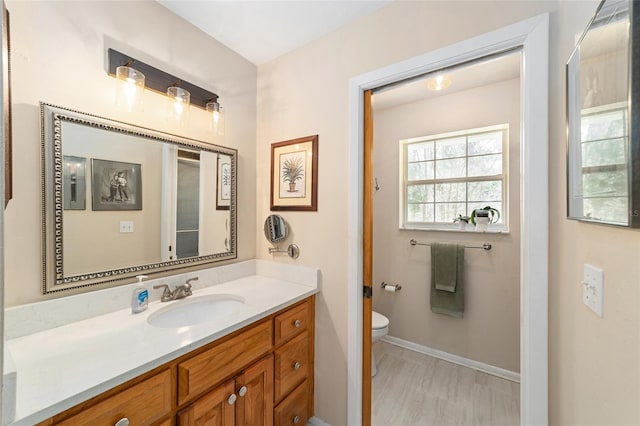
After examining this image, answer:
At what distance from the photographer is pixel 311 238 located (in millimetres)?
1636

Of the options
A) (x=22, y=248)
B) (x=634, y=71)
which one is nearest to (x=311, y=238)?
(x=22, y=248)

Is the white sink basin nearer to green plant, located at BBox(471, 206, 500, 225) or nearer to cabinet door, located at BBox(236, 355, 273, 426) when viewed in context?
cabinet door, located at BBox(236, 355, 273, 426)

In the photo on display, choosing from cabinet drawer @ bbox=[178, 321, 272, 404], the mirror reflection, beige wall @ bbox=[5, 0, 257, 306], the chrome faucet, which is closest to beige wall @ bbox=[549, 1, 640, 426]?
cabinet drawer @ bbox=[178, 321, 272, 404]

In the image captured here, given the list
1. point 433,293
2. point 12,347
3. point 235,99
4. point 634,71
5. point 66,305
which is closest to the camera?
point 634,71

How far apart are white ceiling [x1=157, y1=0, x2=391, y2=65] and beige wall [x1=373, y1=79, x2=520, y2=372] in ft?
4.20

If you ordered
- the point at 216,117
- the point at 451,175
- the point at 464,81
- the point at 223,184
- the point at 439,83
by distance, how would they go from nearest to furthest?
1. the point at 216,117
2. the point at 223,184
3. the point at 439,83
4. the point at 464,81
5. the point at 451,175

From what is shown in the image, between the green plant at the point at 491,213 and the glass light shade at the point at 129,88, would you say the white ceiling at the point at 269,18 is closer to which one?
the glass light shade at the point at 129,88

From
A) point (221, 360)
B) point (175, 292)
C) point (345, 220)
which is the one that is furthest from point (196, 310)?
point (345, 220)

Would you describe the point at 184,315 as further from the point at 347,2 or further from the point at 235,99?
the point at 347,2

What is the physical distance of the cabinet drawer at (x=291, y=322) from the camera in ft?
4.28

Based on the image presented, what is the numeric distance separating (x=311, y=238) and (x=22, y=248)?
128 centimetres

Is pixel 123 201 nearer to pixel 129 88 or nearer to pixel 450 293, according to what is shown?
pixel 129 88

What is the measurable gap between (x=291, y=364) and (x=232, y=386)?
0.40 metres

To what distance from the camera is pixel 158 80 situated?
1.37 m
